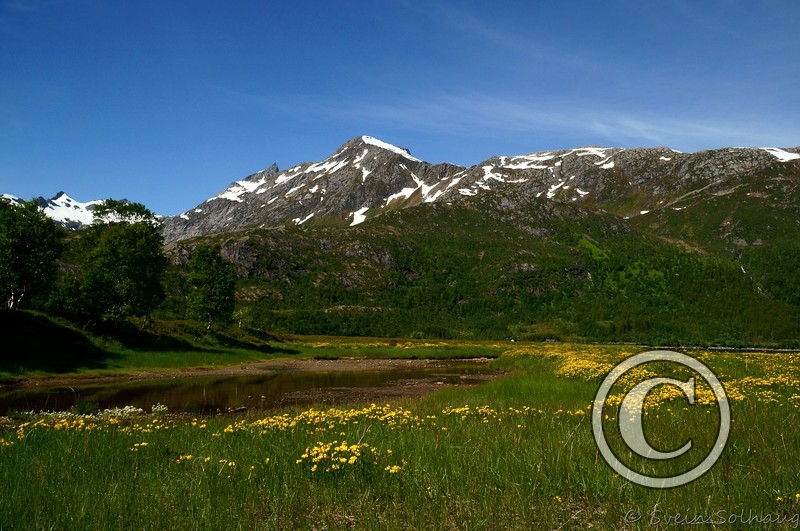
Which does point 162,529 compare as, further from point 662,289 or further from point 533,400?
point 662,289

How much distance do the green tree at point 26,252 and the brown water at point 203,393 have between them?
1482 centimetres

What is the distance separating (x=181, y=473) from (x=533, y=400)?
45.1 feet

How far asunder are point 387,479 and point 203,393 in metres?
25.1

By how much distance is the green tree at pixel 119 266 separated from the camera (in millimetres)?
42000

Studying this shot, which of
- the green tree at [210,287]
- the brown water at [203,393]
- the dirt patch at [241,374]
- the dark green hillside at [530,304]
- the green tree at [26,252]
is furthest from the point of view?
the dark green hillside at [530,304]

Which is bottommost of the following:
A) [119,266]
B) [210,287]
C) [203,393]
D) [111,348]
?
[203,393]

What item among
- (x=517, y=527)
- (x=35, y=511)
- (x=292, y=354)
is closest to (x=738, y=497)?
(x=517, y=527)

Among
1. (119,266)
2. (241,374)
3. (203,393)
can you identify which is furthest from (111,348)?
(203,393)

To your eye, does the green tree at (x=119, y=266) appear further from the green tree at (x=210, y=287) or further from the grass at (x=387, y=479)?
the grass at (x=387, y=479)

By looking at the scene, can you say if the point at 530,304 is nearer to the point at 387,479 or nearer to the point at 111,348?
the point at 111,348

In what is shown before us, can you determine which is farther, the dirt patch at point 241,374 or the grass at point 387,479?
the dirt patch at point 241,374

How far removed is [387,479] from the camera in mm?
7125

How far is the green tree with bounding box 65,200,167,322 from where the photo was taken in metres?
42.0

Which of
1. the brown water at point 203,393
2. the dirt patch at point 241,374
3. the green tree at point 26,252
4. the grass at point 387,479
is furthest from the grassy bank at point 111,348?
the grass at point 387,479
